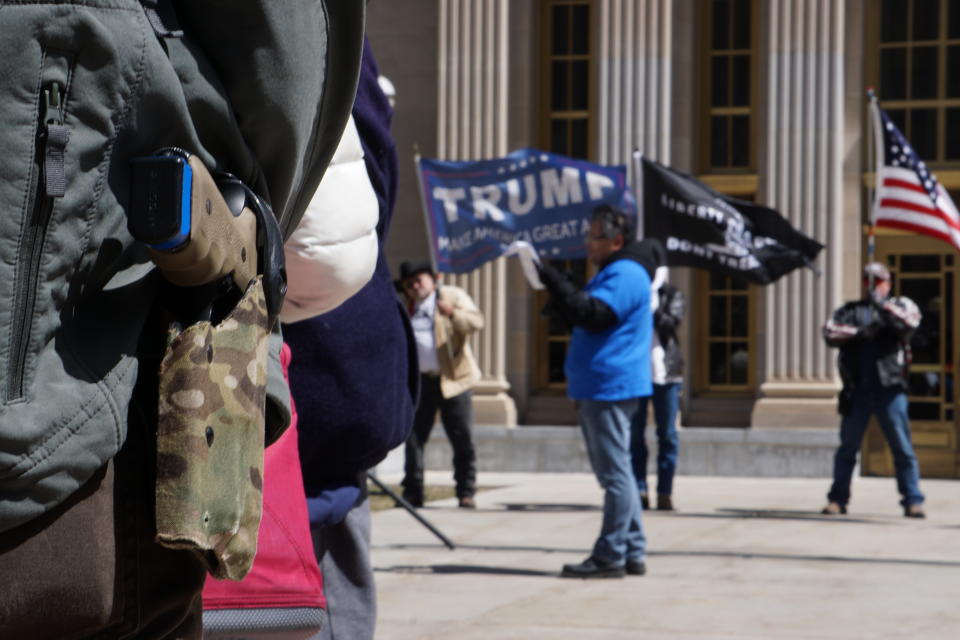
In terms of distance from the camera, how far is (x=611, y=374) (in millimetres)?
8469

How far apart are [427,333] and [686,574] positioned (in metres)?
5.12

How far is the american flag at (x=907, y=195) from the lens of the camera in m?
12.3

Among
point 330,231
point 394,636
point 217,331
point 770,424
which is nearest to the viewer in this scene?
point 217,331

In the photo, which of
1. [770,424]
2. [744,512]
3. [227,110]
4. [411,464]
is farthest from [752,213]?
[227,110]

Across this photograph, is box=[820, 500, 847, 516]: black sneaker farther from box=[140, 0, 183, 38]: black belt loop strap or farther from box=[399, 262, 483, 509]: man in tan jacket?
box=[140, 0, 183, 38]: black belt loop strap

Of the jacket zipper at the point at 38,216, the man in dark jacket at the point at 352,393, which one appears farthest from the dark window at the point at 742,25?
the jacket zipper at the point at 38,216

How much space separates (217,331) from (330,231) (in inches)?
37.5

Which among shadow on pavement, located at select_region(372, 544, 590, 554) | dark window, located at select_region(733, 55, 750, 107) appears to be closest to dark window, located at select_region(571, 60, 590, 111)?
dark window, located at select_region(733, 55, 750, 107)

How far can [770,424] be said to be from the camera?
17250 mm

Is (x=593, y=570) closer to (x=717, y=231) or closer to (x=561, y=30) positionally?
(x=717, y=231)

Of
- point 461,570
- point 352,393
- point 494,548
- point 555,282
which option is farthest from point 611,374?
point 352,393

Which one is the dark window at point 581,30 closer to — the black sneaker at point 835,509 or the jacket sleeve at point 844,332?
the jacket sleeve at point 844,332

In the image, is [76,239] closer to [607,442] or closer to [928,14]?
[607,442]

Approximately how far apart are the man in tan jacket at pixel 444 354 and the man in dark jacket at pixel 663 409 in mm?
1342
